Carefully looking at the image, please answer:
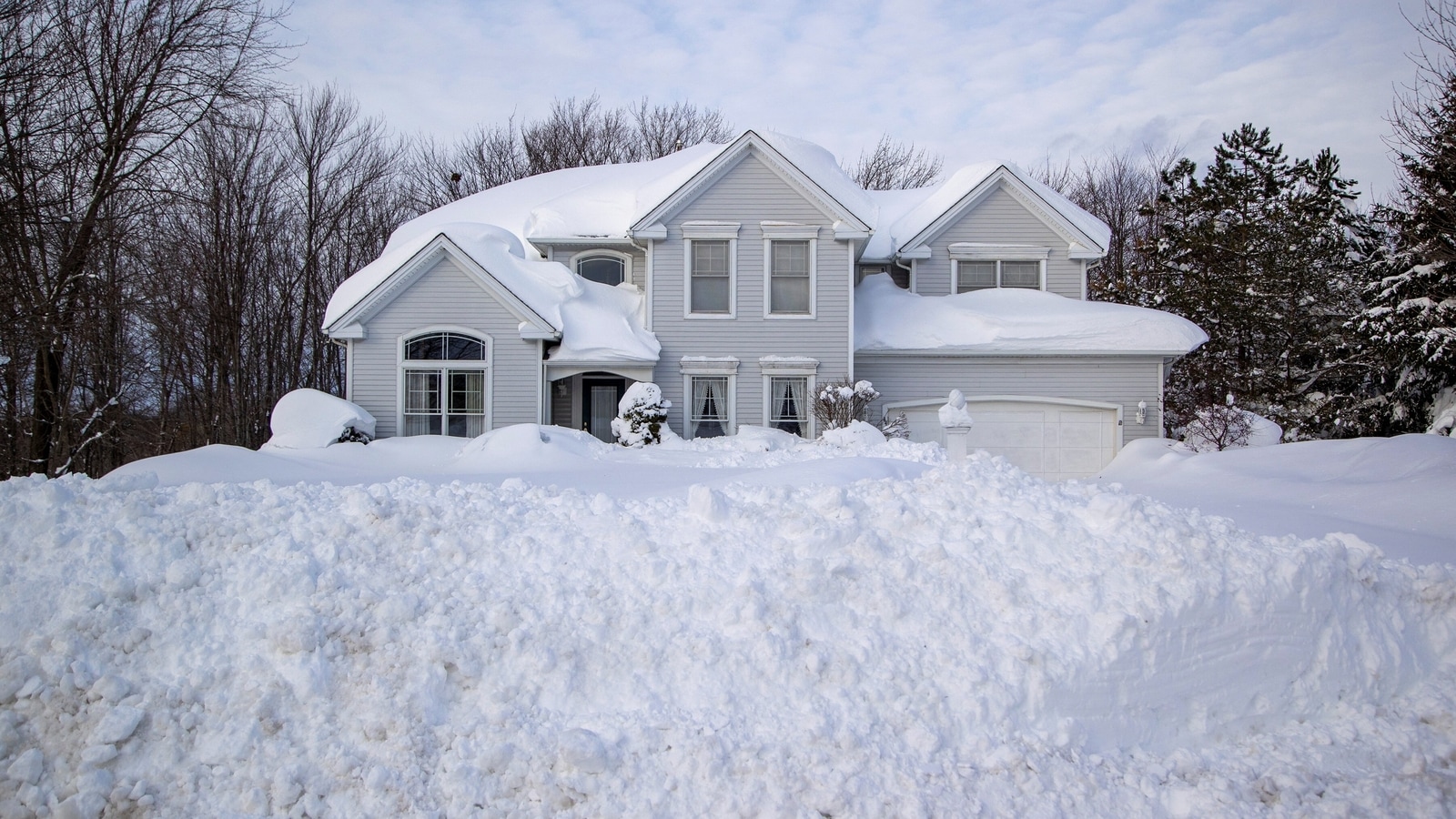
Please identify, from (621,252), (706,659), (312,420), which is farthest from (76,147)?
(706,659)

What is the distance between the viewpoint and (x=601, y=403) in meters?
18.0

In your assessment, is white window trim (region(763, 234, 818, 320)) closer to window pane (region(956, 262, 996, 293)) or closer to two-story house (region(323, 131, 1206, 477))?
two-story house (region(323, 131, 1206, 477))

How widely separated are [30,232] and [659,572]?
12.9 metres

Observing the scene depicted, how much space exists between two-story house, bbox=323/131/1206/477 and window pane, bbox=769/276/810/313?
4 cm

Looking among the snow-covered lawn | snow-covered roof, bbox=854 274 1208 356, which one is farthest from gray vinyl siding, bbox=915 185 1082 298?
the snow-covered lawn

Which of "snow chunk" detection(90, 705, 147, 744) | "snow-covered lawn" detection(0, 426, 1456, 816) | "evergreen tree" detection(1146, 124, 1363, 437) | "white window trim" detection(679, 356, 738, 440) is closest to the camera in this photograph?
"snow-covered lawn" detection(0, 426, 1456, 816)

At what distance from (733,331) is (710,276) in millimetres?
1255

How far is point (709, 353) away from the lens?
17.0 m

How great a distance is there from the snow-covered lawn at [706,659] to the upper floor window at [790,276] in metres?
10.8

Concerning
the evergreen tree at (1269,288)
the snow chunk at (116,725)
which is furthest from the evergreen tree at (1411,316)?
the snow chunk at (116,725)

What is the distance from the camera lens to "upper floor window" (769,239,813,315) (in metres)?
17.0

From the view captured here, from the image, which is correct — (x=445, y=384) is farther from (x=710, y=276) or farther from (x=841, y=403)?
(x=841, y=403)

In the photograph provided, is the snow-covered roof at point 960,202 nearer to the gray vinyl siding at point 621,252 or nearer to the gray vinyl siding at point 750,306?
the gray vinyl siding at point 750,306

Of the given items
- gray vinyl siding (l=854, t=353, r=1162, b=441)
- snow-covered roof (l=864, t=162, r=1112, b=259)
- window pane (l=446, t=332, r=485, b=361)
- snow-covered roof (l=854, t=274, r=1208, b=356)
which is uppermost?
snow-covered roof (l=864, t=162, r=1112, b=259)
